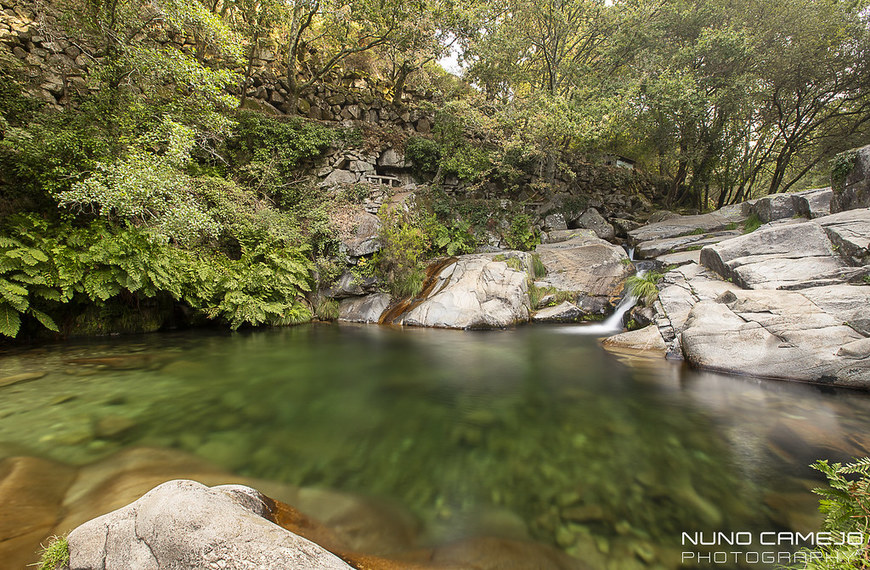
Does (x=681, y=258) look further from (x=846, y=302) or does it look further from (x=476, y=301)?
(x=476, y=301)

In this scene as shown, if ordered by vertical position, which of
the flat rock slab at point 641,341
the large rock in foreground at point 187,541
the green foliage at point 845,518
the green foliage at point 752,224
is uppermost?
the green foliage at point 752,224

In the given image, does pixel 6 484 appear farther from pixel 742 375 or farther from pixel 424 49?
pixel 424 49

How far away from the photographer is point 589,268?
1189 centimetres

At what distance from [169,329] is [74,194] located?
4610mm

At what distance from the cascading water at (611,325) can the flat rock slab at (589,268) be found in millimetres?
990

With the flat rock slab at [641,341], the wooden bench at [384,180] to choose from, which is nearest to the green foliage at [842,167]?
the flat rock slab at [641,341]

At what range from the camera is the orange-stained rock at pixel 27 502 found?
6.30 feet

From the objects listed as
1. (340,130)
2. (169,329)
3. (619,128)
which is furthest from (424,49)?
(169,329)

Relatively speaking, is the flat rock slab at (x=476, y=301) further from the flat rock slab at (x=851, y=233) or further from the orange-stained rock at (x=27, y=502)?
the orange-stained rock at (x=27, y=502)

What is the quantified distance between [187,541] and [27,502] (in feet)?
6.24

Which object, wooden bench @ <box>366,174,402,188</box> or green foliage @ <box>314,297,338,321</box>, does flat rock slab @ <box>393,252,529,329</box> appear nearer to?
green foliage @ <box>314,297,338,321</box>

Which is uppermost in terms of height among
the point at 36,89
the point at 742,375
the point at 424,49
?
the point at 424,49

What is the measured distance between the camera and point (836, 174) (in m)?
8.29

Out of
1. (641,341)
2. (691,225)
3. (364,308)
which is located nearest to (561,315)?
(641,341)
